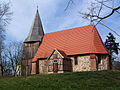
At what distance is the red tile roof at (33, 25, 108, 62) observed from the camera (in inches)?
975

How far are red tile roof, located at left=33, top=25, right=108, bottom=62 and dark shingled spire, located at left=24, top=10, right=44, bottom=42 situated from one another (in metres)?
1.33

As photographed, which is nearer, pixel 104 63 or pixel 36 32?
pixel 104 63

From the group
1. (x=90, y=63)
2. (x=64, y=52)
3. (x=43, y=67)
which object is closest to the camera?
(x=90, y=63)

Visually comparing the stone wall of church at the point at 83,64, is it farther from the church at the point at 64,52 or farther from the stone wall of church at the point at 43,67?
the stone wall of church at the point at 43,67

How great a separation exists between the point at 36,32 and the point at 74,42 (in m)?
9.15

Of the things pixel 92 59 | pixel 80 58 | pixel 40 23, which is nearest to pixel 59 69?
pixel 80 58

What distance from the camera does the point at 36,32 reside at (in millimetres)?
31984

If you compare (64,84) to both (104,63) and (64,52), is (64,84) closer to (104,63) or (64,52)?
(104,63)

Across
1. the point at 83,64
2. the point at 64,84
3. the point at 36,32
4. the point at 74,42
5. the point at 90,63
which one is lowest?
the point at 64,84

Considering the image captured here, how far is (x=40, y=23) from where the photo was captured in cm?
3378

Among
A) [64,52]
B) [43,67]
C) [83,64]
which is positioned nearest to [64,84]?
[83,64]

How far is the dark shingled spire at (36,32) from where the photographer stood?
30936 millimetres

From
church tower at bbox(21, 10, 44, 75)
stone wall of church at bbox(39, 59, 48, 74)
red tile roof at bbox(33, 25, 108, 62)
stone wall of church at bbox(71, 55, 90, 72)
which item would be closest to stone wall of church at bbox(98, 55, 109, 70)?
red tile roof at bbox(33, 25, 108, 62)

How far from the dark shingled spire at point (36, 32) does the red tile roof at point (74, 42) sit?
1.33 meters
